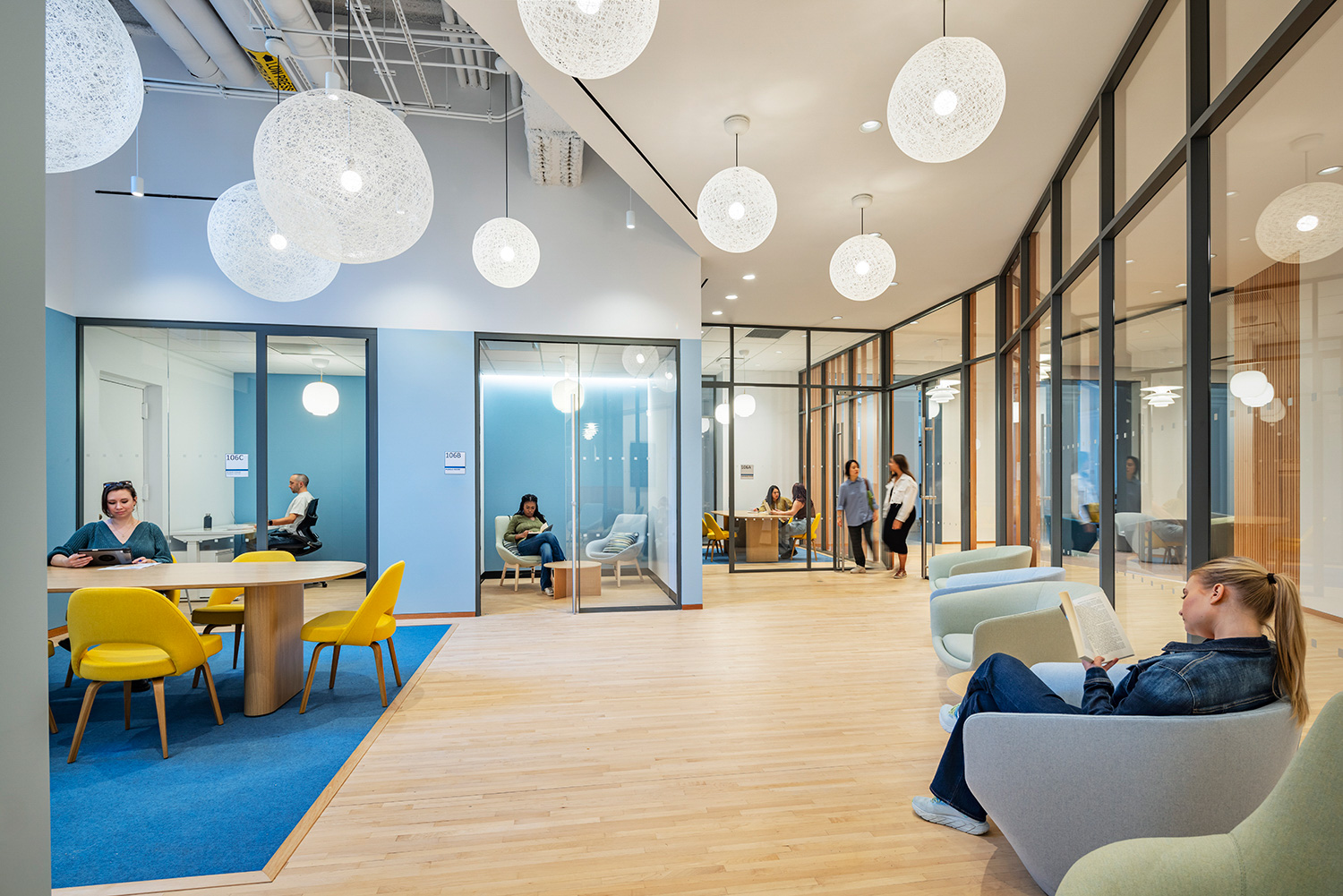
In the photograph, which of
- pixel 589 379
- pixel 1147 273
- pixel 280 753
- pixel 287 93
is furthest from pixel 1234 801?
pixel 287 93

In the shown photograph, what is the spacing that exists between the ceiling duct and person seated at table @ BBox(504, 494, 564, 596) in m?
3.99

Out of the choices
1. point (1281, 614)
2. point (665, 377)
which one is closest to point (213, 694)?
point (665, 377)

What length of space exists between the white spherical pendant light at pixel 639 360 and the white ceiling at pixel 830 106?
1298mm

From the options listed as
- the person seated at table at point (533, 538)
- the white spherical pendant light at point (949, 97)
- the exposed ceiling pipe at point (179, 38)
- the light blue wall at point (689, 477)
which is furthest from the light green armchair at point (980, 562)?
the exposed ceiling pipe at point (179, 38)

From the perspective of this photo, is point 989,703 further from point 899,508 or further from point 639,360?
point 899,508

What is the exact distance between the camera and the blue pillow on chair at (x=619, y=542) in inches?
297

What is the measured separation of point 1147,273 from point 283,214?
4515mm

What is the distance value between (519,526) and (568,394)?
214 cm

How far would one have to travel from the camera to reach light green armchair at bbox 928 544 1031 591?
17.6 feet

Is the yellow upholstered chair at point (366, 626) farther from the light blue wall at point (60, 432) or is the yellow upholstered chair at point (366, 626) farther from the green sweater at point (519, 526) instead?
the green sweater at point (519, 526)

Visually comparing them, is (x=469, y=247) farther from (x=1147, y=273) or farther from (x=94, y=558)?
(x=1147, y=273)

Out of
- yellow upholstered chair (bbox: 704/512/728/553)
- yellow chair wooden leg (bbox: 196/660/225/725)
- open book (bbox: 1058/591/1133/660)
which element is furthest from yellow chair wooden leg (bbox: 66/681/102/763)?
yellow upholstered chair (bbox: 704/512/728/553)

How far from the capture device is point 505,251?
537cm

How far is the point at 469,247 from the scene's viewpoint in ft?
23.3
